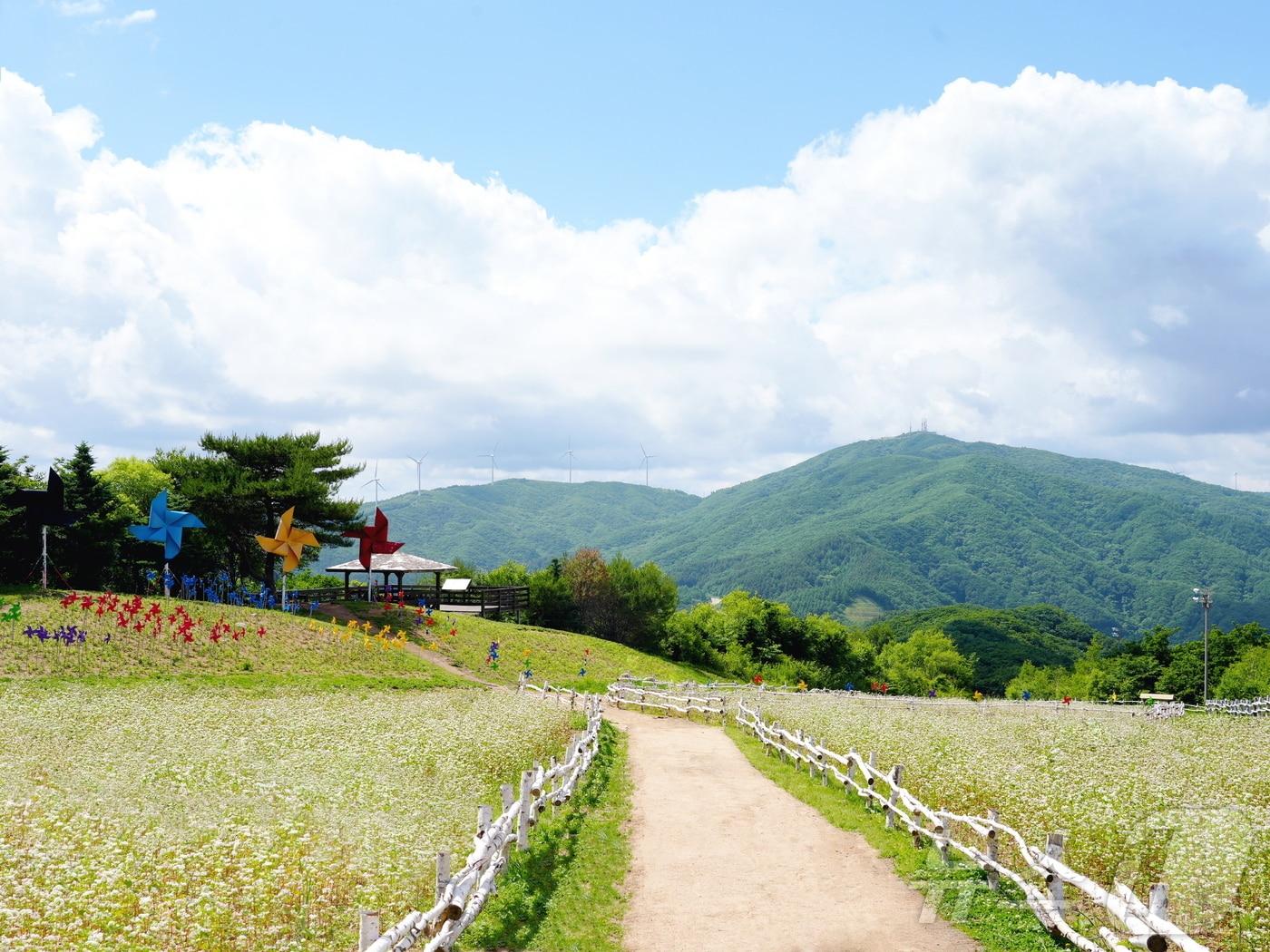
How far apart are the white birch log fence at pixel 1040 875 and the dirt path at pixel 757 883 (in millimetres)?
1005

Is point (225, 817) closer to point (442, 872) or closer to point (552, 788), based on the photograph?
point (442, 872)

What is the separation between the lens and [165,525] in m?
47.0

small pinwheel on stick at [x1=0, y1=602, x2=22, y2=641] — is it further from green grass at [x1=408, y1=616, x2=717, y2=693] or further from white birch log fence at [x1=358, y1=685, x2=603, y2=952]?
white birch log fence at [x1=358, y1=685, x2=603, y2=952]

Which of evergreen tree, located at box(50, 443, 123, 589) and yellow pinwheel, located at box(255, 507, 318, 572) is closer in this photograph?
yellow pinwheel, located at box(255, 507, 318, 572)

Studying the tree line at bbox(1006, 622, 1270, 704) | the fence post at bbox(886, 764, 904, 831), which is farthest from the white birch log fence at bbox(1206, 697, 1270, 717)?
the fence post at bbox(886, 764, 904, 831)

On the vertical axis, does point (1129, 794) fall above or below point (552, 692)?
above

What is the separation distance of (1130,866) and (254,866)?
1084cm

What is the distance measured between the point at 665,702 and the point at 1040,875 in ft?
95.3

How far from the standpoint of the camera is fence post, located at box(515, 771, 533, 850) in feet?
47.9

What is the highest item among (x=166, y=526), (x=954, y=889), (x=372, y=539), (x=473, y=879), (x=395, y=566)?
(x=166, y=526)

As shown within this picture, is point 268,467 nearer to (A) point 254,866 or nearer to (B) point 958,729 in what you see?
(B) point 958,729

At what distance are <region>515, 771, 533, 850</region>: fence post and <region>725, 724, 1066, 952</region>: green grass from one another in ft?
18.7

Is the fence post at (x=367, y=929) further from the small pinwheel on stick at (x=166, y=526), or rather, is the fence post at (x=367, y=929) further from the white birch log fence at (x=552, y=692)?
the small pinwheel on stick at (x=166, y=526)

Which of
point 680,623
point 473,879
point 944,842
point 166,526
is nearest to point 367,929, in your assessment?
point 473,879
